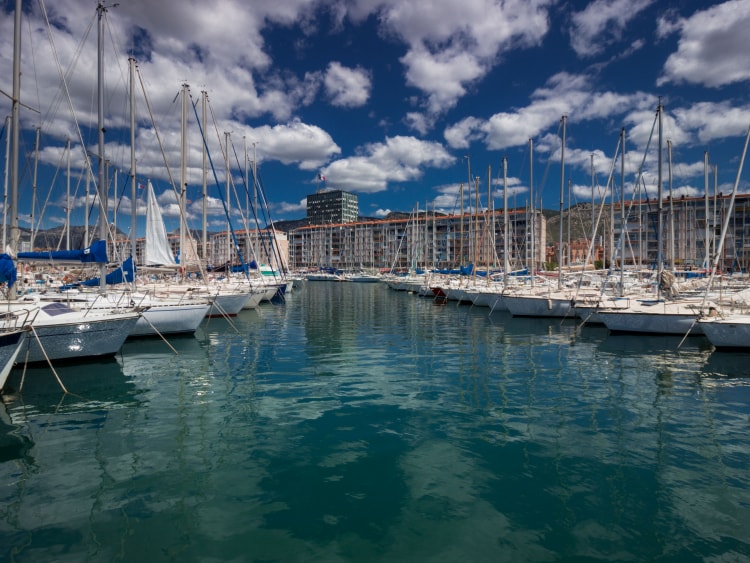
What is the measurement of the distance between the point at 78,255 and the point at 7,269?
5443 millimetres

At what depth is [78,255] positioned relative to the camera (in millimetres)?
20484

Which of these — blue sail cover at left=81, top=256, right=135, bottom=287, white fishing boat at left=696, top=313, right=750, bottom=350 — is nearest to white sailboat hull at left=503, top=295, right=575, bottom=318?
white fishing boat at left=696, top=313, right=750, bottom=350

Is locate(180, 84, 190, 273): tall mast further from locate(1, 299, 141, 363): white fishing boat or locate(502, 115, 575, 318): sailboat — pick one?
locate(502, 115, 575, 318): sailboat

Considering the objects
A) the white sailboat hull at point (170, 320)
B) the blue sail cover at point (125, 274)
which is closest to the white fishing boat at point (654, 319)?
the white sailboat hull at point (170, 320)

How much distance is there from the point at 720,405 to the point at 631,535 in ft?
27.7

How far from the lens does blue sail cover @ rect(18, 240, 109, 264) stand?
20.1 meters

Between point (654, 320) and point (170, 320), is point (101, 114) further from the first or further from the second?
point (654, 320)

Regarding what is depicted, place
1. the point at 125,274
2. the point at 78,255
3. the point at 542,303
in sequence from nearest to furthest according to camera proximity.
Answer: the point at 78,255
the point at 125,274
the point at 542,303

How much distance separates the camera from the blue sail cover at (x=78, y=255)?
20.1 m

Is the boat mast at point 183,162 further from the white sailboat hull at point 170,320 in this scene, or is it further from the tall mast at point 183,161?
the white sailboat hull at point 170,320

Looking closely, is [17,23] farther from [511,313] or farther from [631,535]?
[511,313]

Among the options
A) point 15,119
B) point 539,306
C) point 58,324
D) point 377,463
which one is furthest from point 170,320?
point 539,306

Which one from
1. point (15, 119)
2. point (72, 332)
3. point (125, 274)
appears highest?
point (15, 119)

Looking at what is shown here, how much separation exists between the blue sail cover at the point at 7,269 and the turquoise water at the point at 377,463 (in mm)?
3270
